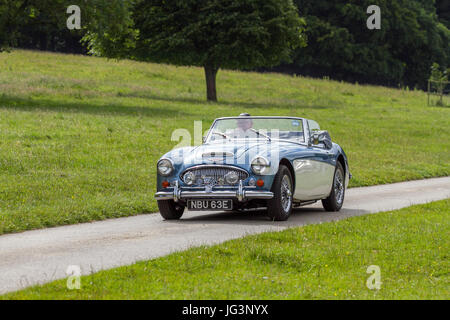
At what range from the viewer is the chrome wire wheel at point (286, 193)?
11672mm

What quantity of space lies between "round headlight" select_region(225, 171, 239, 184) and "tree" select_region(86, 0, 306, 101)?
32.8 metres

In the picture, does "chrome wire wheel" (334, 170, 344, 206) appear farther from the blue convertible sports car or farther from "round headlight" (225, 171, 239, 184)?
"round headlight" (225, 171, 239, 184)

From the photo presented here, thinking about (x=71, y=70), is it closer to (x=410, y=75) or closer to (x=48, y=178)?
(x=48, y=178)

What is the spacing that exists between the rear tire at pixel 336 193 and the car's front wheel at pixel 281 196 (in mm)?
1889

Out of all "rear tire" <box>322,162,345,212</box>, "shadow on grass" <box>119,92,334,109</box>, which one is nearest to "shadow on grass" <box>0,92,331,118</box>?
"shadow on grass" <box>119,92,334,109</box>

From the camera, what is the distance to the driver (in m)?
13.1

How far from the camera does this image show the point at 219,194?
11.3m

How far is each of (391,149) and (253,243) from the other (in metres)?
21.3

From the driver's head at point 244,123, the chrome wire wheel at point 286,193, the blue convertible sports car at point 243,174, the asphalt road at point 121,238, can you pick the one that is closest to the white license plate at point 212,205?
the blue convertible sports car at point 243,174

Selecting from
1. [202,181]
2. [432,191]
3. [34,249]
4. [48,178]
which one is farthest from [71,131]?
[34,249]

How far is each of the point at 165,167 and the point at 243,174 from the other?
48.8 inches

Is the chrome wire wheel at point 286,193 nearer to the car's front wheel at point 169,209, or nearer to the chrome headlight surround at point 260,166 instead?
the chrome headlight surround at point 260,166

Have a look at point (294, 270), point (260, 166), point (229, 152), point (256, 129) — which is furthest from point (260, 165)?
point (294, 270)

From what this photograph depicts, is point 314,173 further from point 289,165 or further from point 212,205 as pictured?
point 212,205
